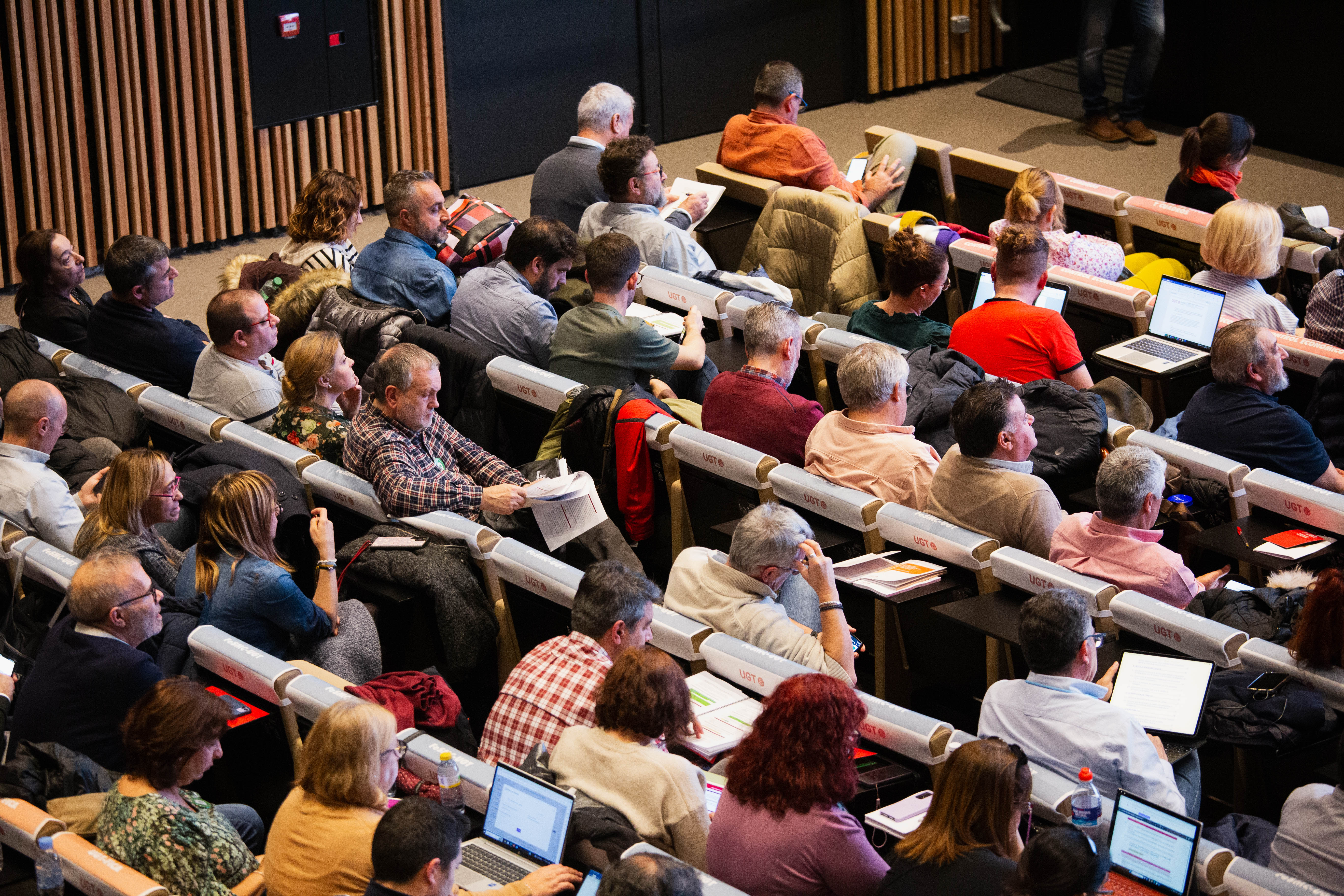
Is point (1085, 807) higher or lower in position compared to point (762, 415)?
lower

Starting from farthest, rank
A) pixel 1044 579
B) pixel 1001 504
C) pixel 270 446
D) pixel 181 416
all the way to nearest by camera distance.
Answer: pixel 181 416 < pixel 270 446 < pixel 1001 504 < pixel 1044 579

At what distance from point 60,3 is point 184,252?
4.90 feet

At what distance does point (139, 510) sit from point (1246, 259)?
13.8 feet

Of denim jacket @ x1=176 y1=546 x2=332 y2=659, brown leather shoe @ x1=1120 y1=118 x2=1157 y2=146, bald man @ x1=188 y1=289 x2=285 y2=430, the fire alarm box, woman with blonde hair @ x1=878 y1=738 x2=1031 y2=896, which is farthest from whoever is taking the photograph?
brown leather shoe @ x1=1120 y1=118 x2=1157 y2=146

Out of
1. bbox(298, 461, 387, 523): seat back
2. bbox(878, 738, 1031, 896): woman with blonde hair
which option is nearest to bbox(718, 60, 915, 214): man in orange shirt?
bbox(298, 461, 387, 523): seat back

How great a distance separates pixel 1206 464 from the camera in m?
5.07

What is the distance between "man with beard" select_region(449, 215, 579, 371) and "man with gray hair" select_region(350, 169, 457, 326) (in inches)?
8.3

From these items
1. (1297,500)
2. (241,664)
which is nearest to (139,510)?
(241,664)

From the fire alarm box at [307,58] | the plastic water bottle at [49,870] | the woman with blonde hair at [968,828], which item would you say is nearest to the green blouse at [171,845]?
the plastic water bottle at [49,870]

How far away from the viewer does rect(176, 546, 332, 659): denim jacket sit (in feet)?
14.6

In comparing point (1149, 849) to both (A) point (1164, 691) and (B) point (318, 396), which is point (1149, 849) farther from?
(B) point (318, 396)

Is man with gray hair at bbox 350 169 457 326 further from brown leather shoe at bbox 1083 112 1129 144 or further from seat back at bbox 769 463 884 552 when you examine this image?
brown leather shoe at bbox 1083 112 1129 144

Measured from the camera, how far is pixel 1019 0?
1135cm

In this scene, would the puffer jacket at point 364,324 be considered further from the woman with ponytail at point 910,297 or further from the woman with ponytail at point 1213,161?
the woman with ponytail at point 1213,161
